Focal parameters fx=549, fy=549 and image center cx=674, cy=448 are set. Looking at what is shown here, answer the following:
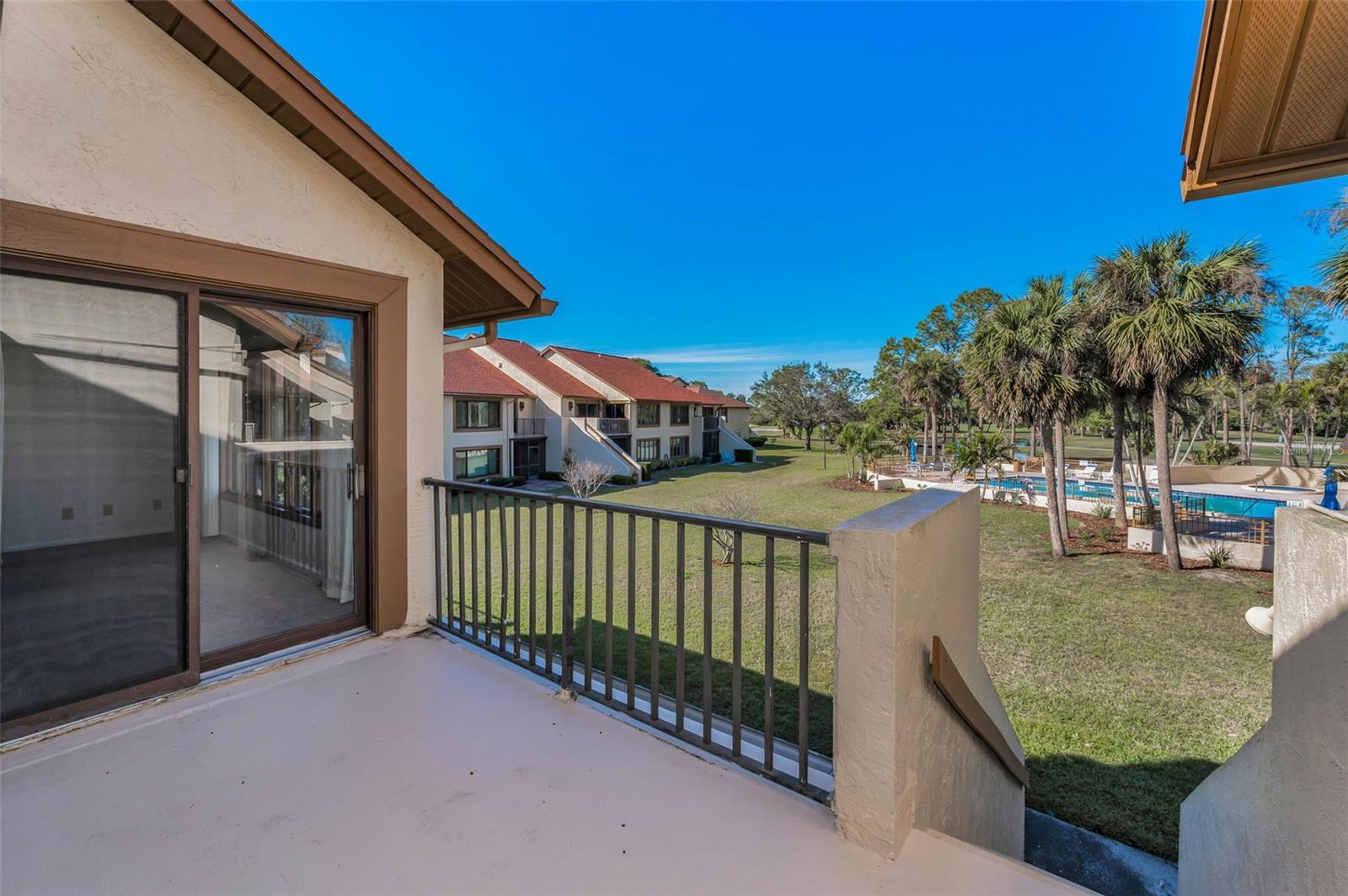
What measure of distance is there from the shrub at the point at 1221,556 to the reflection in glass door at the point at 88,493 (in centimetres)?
1736

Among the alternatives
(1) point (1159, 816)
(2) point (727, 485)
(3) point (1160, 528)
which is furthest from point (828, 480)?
(1) point (1159, 816)

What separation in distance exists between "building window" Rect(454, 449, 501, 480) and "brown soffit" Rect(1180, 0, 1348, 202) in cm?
2338

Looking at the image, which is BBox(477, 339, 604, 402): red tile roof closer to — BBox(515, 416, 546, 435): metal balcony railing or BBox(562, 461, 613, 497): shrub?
BBox(515, 416, 546, 435): metal balcony railing

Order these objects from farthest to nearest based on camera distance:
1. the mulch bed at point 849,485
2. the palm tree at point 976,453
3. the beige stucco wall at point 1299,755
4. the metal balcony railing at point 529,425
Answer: the metal balcony railing at point 529,425 → the mulch bed at point 849,485 → the palm tree at point 976,453 → the beige stucco wall at point 1299,755

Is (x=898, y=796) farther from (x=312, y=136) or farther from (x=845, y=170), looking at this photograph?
(x=845, y=170)

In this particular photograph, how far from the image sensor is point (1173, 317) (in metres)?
11.8

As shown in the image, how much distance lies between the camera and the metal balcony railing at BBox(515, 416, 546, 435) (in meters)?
26.7

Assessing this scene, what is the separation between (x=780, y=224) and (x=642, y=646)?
30.8 m

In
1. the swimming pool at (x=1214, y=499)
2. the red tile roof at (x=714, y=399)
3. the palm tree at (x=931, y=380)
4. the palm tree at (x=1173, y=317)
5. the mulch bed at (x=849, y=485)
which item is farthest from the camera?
the red tile roof at (x=714, y=399)

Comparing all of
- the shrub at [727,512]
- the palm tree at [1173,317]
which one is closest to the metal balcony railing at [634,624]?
the shrub at [727,512]

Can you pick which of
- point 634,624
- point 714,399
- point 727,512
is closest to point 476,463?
point 727,512

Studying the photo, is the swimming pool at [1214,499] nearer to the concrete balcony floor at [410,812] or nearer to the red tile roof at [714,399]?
the concrete balcony floor at [410,812]

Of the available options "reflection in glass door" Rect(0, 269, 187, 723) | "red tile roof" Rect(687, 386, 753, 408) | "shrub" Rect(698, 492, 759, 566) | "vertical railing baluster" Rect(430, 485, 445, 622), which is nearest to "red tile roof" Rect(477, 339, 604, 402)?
"red tile roof" Rect(687, 386, 753, 408)

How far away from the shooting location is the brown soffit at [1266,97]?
71.7 inches
